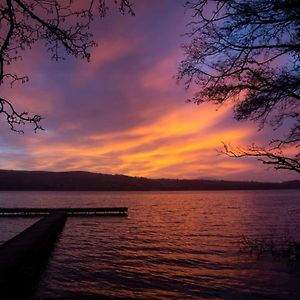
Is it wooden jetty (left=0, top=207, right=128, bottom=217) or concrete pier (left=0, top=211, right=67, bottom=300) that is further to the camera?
wooden jetty (left=0, top=207, right=128, bottom=217)

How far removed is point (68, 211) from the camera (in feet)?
192

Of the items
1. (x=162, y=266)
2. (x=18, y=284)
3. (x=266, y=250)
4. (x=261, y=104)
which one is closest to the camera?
(x=261, y=104)

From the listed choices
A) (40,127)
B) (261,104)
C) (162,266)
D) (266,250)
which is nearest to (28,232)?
(162,266)

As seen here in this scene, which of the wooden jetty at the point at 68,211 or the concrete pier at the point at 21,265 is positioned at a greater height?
the wooden jetty at the point at 68,211

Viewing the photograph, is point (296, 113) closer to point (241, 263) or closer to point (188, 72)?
point (188, 72)

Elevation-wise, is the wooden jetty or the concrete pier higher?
the wooden jetty

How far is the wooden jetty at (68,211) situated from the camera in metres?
56.7

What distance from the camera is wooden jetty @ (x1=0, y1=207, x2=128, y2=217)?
56747mm

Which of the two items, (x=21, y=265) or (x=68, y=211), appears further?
(x=68, y=211)

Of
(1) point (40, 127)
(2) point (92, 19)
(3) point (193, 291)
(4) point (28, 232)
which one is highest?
(2) point (92, 19)

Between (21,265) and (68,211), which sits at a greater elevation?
(68,211)

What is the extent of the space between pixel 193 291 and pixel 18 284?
551 centimetres

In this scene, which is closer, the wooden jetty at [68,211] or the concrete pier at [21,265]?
the concrete pier at [21,265]

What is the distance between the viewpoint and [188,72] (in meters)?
11.4
